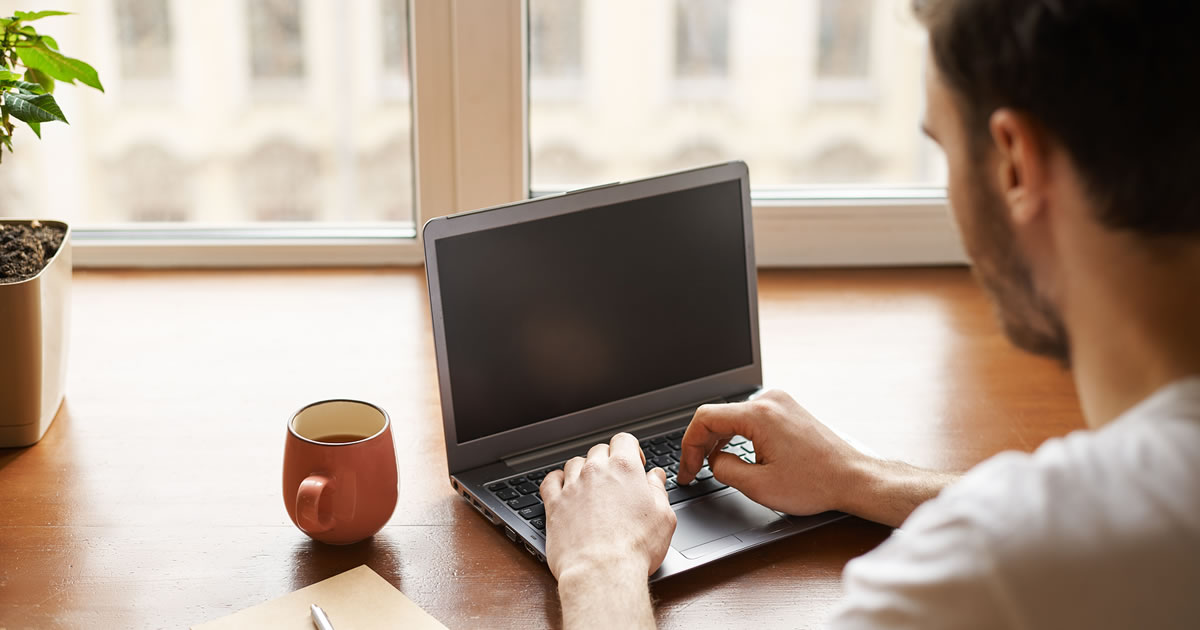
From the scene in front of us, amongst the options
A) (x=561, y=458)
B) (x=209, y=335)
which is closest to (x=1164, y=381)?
(x=561, y=458)

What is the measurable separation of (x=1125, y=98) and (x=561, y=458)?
63cm

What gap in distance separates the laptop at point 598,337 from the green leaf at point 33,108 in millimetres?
359

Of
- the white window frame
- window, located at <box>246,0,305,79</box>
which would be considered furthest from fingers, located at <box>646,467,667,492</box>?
window, located at <box>246,0,305,79</box>

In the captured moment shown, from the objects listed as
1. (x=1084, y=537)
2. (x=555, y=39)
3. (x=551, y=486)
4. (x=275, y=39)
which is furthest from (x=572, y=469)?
(x=275, y=39)

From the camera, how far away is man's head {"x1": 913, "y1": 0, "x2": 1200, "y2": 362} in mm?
568

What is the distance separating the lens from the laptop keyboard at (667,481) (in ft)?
3.31

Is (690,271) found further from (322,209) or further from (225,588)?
(322,209)

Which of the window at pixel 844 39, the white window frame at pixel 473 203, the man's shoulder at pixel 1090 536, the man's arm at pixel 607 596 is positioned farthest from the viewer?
the window at pixel 844 39

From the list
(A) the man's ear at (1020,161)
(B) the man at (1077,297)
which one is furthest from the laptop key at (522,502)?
(A) the man's ear at (1020,161)

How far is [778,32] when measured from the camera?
1725 millimetres

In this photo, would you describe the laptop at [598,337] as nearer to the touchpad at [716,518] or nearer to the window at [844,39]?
the touchpad at [716,518]

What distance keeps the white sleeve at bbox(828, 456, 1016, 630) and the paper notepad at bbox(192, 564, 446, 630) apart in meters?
0.37

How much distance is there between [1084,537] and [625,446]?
53 cm

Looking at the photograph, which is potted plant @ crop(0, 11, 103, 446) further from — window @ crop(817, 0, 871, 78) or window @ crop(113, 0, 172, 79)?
window @ crop(817, 0, 871, 78)
